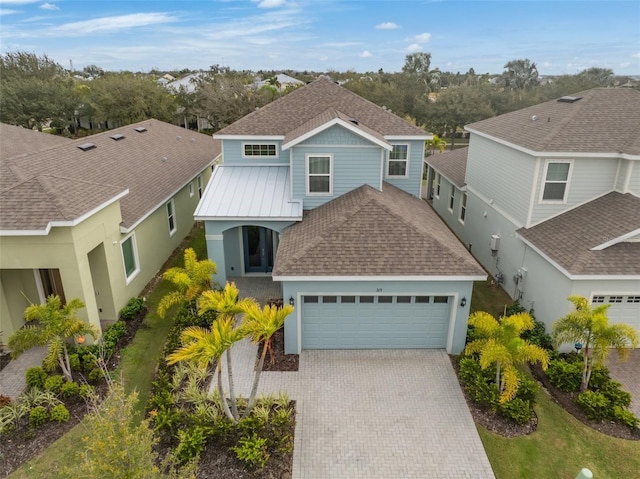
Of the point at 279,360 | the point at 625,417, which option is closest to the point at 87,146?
the point at 279,360

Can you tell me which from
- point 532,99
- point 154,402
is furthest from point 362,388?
point 532,99

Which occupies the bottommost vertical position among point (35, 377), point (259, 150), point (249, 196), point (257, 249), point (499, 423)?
point (499, 423)

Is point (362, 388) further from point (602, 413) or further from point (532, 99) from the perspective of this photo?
point (532, 99)

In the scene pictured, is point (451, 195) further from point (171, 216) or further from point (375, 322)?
point (171, 216)

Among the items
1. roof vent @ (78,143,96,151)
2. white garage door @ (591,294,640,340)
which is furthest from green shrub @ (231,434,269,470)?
roof vent @ (78,143,96,151)

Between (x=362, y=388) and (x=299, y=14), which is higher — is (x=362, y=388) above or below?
below

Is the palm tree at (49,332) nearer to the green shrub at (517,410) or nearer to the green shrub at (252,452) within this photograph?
the green shrub at (252,452)

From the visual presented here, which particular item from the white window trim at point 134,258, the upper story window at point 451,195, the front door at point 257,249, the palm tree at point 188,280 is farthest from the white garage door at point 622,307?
the white window trim at point 134,258
